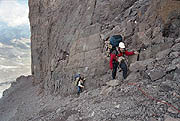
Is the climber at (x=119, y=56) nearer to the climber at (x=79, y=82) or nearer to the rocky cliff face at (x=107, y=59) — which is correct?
the rocky cliff face at (x=107, y=59)

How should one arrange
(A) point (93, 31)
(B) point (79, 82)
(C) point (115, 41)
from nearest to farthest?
(C) point (115, 41), (B) point (79, 82), (A) point (93, 31)

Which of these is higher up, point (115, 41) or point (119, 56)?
point (115, 41)

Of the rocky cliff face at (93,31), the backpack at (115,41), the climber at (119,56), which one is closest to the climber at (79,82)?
the rocky cliff face at (93,31)

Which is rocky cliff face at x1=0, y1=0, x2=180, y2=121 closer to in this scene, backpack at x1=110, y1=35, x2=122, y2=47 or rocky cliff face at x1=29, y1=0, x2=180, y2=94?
rocky cliff face at x1=29, y1=0, x2=180, y2=94

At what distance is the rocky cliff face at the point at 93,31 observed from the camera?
7.32 m

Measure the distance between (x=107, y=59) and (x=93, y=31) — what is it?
2412 millimetres

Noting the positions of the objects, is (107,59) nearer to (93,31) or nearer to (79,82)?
(93,31)

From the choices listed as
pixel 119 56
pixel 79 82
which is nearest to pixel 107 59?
pixel 119 56

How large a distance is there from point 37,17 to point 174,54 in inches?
624

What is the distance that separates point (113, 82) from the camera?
316 inches

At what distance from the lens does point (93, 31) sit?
10.3 metres

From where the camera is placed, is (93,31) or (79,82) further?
(93,31)

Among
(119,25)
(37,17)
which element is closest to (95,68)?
(119,25)

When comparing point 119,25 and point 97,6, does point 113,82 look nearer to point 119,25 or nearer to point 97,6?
point 119,25
